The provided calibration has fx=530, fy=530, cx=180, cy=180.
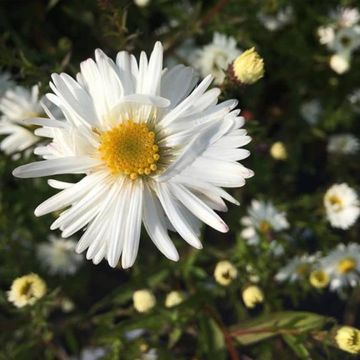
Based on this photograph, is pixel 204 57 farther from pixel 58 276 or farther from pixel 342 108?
pixel 58 276

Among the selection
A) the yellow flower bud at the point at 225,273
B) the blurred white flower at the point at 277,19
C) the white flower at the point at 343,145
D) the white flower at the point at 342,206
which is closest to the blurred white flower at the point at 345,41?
the blurred white flower at the point at 277,19

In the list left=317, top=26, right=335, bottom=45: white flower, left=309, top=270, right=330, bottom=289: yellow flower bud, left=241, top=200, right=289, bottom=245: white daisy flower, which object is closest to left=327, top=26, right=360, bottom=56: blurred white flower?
left=317, top=26, right=335, bottom=45: white flower

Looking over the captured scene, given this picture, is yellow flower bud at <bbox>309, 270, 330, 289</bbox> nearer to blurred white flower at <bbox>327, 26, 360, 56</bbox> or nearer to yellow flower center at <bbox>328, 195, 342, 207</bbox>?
yellow flower center at <bbox>328, 195, 342, 207</bbox>

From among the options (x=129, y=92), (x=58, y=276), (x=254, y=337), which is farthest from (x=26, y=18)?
(x=254, y=337)

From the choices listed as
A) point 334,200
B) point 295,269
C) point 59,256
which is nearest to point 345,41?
point 334,200

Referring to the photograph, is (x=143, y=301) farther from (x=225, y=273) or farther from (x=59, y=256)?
(x=59, y=256)

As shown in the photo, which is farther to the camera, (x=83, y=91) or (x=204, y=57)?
(x=204, y=57)

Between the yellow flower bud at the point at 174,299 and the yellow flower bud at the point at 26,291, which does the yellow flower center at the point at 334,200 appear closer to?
the yellow flower bud at the point at 174,299
